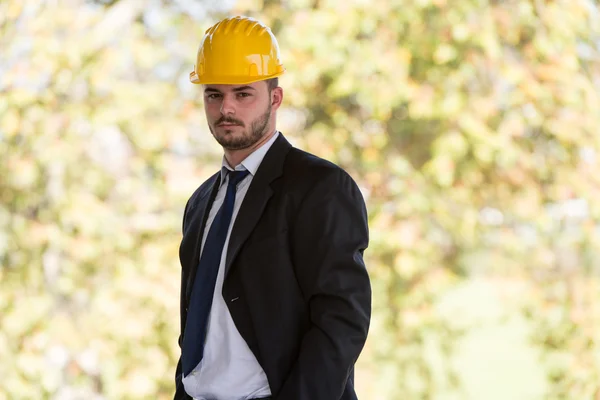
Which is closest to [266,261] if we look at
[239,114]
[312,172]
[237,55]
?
[312,172]

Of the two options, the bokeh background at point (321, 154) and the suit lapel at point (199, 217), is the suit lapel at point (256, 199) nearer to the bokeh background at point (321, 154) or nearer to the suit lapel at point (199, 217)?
the suit lapel at point (199, 217)

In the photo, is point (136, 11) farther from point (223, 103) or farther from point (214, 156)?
point (223, 103)

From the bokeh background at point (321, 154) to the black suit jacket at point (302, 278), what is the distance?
236cm

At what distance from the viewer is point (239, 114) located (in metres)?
1.58

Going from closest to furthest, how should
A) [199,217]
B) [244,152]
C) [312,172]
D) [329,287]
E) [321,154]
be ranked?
[329,287], [312,172], [244,152], [199,217], [321,154]

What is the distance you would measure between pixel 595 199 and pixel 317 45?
61.9 inches

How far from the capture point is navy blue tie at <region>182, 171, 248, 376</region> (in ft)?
5.08

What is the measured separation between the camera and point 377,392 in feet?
15.0

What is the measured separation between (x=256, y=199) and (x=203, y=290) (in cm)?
20

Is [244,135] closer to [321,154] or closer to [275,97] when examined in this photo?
[275,97]

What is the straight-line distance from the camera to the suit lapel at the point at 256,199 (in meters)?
1.52

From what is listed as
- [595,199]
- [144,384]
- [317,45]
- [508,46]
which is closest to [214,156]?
[317,45]

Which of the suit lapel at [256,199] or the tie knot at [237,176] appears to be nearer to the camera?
the suit lapel at [256,199]

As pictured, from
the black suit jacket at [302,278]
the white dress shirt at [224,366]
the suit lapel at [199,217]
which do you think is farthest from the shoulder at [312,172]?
the suit lapel at [199,217]
